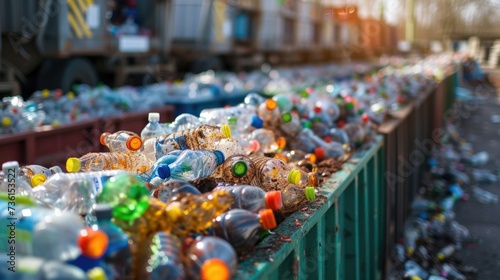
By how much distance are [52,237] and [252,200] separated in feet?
3.60

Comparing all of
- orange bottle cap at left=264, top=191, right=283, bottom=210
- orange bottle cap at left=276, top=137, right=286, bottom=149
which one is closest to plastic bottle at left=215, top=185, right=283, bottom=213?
orange bottle cap at left=264, top=191, right=283, bottom=210

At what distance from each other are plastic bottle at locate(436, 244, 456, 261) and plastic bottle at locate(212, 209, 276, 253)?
3580mm

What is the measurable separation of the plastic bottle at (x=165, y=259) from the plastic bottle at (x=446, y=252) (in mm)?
4072

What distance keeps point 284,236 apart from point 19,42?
7842 millimetres

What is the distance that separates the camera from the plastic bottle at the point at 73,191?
2.28 metres

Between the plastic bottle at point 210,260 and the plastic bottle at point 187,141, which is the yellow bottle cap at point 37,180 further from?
the plastic bottle at point 210,260

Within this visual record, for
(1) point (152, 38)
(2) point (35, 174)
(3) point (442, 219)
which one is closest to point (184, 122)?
(2) point (35, 174)

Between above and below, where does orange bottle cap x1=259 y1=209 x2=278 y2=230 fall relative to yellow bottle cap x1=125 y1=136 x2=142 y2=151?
below

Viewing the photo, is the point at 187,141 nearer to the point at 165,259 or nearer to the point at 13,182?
the point at 13,182

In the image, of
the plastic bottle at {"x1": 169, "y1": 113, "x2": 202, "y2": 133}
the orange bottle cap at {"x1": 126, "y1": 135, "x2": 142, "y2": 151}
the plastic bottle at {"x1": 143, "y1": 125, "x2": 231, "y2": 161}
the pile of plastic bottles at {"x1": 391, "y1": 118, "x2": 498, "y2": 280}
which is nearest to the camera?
the orange bottle cap at {"x1": 126, "y1": 135, "x2": 142, "y2": 151}

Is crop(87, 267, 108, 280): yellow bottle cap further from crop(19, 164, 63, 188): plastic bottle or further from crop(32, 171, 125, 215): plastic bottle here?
crop(19, 164, 63, 188): plastic bottle

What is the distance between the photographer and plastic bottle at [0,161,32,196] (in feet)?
7.65

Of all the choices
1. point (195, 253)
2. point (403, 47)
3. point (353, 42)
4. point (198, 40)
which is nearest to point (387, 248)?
point (195, 253)

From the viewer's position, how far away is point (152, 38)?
12.8 meters
